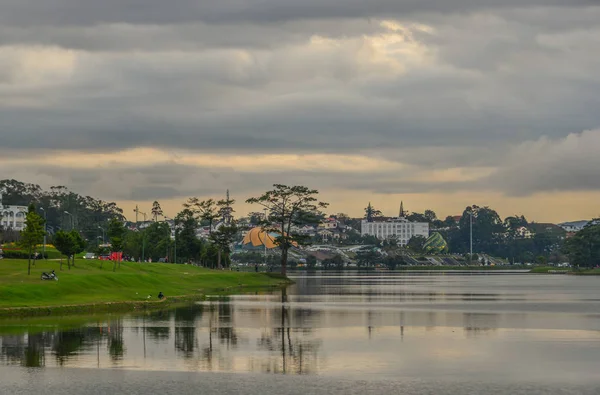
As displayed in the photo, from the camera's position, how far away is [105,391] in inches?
1865

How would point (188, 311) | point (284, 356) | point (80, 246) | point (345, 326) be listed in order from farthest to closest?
1. point (80, 246)
2. point (188, 311)
3. point (345, 326)
4. point (284, 356)

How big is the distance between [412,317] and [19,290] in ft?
122

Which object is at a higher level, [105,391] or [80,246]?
[80,246]

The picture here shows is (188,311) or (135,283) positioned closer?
(188,311)

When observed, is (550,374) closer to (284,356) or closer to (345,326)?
(284,356)

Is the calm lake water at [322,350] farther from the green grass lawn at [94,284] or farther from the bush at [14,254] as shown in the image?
the bush at [14,254]

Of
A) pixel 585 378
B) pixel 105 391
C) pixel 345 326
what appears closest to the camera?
pixel 105 391

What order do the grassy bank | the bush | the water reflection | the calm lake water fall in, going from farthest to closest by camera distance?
the bush < the grassy bank < the water reflection < the calm lake water

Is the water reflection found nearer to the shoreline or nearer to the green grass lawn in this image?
the shoreline

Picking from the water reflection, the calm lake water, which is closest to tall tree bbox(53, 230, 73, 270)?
the water reflection

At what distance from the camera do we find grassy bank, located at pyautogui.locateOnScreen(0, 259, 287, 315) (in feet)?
297

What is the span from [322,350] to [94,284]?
1986 inches

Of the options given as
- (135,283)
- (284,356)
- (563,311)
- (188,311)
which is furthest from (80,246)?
(284,356)

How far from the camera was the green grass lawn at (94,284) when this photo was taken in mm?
91312
